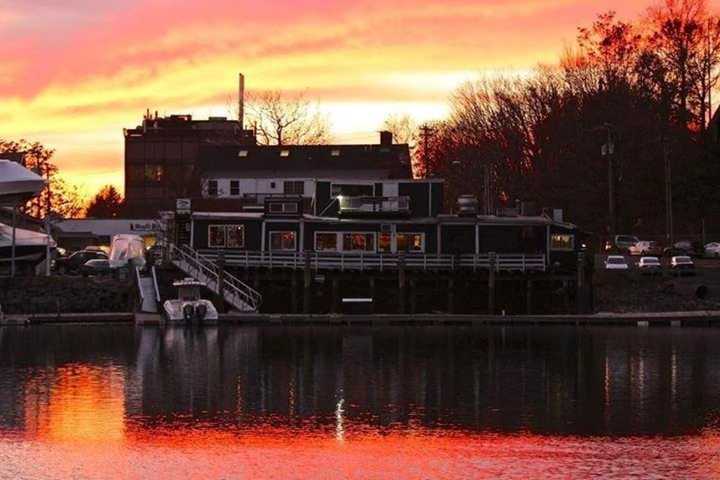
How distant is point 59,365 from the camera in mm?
45562

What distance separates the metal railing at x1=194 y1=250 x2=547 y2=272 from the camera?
7412cm

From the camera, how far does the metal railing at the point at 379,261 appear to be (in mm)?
74125

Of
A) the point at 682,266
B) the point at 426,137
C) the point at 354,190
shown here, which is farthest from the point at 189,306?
the point at 426,137

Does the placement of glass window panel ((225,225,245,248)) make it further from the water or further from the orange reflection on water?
the orange reflection on water

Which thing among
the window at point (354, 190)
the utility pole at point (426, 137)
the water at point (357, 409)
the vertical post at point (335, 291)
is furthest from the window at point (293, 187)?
the water at point (357, 409)

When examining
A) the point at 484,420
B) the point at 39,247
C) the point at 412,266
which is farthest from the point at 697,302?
the point at 484,420

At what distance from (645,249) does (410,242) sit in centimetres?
3553

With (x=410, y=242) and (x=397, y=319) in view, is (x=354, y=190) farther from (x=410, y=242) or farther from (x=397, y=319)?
(x=397, y=319)

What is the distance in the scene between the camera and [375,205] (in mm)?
78438

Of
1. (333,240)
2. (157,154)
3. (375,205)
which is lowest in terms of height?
(333,240)

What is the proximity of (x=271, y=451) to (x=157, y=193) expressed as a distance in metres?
168

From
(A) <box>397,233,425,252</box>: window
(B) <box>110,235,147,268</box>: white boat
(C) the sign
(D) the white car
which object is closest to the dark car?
(B) <box>110,235,147,268</box>: white boat

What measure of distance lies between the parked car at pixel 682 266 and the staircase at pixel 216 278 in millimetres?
30513

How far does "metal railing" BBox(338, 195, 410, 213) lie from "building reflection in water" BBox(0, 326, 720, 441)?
54.5 feet
